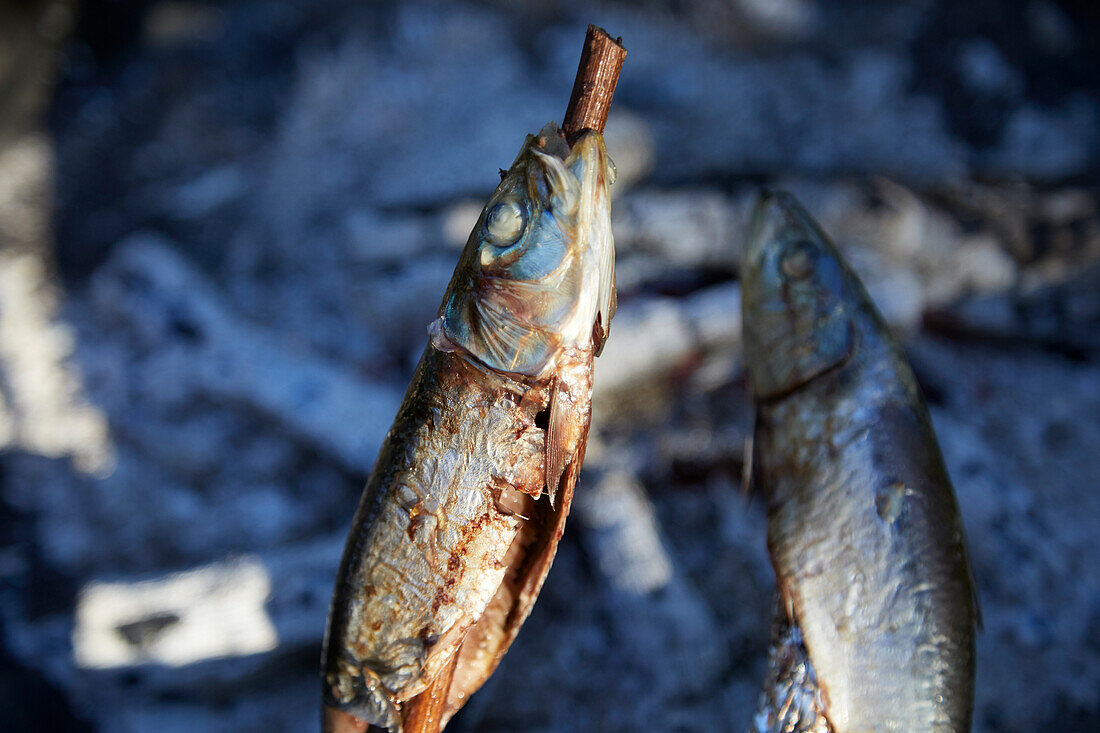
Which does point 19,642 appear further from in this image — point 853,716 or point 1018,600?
point 1018,600

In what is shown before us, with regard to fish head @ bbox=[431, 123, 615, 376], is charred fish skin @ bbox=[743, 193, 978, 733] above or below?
below

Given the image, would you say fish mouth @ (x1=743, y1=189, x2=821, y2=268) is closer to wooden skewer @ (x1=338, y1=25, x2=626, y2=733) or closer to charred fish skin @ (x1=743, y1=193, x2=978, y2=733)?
charred fish skin @ (x1=743, y1=193, x2=978, y2=733)

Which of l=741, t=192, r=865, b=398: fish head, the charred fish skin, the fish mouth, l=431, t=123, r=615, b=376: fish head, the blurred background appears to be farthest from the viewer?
the blurred background

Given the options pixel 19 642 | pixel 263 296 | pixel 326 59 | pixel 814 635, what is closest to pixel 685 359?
pixel 814 635

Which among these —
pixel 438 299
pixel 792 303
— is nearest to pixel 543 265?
pixel 792 303

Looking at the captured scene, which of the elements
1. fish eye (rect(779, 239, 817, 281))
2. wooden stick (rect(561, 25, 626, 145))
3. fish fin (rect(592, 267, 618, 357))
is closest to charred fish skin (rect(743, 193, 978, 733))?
fish eye (rect(779, 239, 817, 281))

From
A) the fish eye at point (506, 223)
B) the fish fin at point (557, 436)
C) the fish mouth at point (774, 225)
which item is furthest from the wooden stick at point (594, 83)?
the fish mouth at point (774, 225)

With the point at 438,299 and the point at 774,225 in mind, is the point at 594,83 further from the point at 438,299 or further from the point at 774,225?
the point at 438,299
